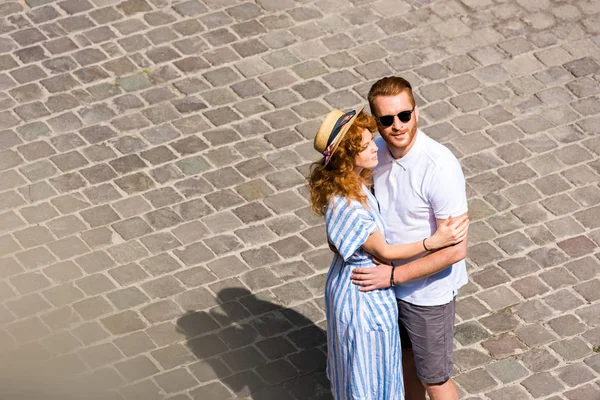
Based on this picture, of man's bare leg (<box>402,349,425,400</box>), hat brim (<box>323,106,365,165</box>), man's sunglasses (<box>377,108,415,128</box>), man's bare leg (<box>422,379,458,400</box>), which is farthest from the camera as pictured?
man's bare leg (<box>402,349,425,400</box>)

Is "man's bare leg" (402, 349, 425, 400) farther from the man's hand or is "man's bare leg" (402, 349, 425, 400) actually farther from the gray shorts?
the man's hand

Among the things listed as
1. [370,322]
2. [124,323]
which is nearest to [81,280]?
[124,323]

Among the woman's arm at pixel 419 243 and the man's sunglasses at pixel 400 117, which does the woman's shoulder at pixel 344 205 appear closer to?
the woman's arm at pixel 419 243

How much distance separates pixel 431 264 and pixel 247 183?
3.04m

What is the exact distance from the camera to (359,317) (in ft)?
18.0

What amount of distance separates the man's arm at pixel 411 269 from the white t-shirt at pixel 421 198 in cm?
13

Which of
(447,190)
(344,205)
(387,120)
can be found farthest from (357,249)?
(387,120)

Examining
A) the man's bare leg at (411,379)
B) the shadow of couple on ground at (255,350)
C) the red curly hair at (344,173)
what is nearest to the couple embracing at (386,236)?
the red curly hair at (344,173)

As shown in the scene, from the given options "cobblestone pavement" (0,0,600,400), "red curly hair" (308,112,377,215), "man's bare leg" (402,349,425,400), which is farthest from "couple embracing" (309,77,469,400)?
"cobblestone pavement" (0,0,600,400)

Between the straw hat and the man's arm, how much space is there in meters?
0.65

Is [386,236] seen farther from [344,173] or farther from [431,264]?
[344,173]

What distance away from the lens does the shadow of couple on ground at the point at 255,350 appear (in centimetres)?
669

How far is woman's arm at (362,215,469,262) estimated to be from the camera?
5395mm

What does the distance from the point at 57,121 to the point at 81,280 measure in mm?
1909
